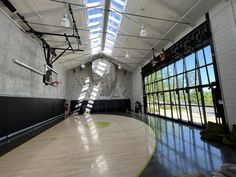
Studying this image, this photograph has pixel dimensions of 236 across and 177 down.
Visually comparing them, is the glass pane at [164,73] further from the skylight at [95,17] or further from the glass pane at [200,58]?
the skylight at [95,17]

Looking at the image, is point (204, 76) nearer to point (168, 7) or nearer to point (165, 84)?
point (165, 84)

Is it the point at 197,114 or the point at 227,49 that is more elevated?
the point at 227,49

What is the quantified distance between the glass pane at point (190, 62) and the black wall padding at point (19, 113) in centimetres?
751

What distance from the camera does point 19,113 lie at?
188 inches

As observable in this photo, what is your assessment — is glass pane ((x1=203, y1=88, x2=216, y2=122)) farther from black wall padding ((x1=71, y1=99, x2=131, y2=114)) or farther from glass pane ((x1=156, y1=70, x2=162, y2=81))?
black wall padding ((x1=71, y1=99, x2=131, y2=114))

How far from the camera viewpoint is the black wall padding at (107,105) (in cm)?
1245

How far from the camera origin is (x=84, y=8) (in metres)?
5.07

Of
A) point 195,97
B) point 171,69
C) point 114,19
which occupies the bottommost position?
point 195,97

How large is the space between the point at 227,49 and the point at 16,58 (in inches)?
296

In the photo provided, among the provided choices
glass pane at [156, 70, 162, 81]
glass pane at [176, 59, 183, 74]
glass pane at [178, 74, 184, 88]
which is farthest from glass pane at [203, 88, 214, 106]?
glass pane at [156, 70, 162, 81]

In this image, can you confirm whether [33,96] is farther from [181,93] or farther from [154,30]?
[181,93]

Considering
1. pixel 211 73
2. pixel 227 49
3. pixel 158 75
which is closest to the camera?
pixel 227 49

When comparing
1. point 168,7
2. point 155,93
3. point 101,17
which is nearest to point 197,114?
point 155,93

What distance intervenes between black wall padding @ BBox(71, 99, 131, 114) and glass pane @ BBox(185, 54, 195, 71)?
8.44 metres
